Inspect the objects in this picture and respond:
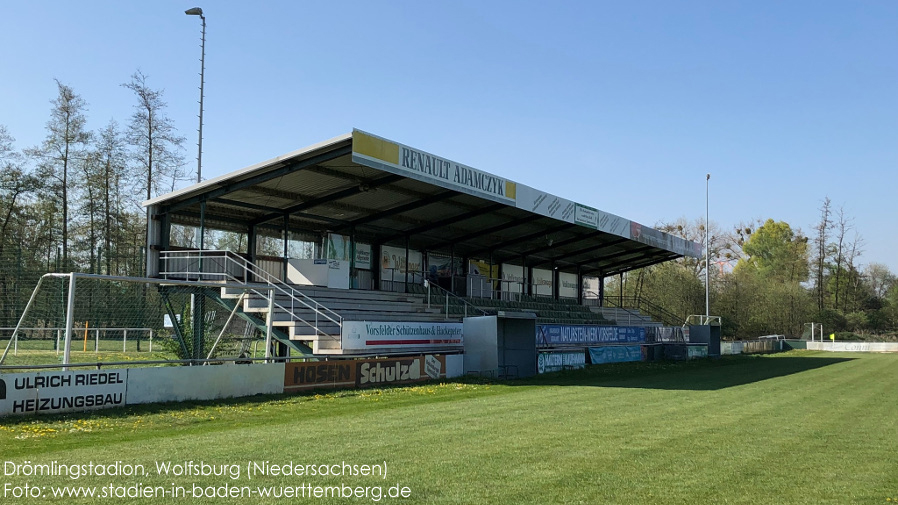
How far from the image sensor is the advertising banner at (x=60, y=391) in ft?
39.2

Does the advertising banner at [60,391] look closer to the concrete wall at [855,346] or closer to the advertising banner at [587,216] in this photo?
the advertising banner at [587,216]

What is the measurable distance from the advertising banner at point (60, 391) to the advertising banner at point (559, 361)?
16.2 meters

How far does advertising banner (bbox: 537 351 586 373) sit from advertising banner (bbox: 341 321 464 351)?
3589mm

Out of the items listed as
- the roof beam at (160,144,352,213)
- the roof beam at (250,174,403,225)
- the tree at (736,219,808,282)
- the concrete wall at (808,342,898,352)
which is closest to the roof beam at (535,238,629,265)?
the roof beam at (250,174,403,225)

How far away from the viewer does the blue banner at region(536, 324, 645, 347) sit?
28031 millimetres

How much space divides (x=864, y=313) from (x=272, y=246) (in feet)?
237

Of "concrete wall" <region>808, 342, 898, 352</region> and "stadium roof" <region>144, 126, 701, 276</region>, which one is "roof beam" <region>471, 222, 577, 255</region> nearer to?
"stadium roof" <region>144, 126, 701, 276</region>

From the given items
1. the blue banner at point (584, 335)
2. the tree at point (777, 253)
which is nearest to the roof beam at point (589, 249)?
the blue banner at point (584, 335)

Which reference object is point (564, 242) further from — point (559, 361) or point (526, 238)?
point (559, 361)

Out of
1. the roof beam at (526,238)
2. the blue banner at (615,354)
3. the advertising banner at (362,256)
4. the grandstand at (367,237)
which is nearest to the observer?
the grandstand at (367,237)

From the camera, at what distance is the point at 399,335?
22484 millimetres

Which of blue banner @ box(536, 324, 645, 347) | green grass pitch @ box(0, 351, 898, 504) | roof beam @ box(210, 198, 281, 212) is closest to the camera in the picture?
green grass pitch @ box(0, 351, 898, 504)

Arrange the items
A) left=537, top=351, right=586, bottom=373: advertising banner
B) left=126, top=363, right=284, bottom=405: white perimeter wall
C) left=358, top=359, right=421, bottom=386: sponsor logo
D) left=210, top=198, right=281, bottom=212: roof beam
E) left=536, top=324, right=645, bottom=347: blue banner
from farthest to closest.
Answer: left=536, top=324, right=645, bottom=347: blue banner < left=537, top=351, right=586, bottom=373: advertising banner < left=210, top=198, right=281, bottom=212: roof beam < left=358, top=359, right=421, bottom=386: sponsor logo < left=126, top=363, right=284, bottom=405: white perimeter wall

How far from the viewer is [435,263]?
36125mm
